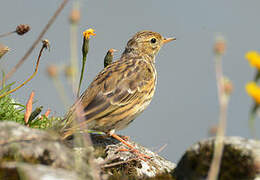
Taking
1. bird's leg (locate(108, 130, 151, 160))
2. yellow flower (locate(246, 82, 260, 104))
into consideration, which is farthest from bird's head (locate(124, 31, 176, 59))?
yellow flower (locate(246, 82, 260, 104))

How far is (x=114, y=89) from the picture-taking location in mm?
8641

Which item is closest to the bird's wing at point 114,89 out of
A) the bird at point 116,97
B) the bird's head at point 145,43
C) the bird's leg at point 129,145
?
the bird at point 116,97

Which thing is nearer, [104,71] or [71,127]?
[71,127]

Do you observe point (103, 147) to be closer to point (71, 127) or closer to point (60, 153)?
point (71, 127)

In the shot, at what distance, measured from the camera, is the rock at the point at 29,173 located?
4.09m

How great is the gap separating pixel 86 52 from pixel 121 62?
7.18 feet

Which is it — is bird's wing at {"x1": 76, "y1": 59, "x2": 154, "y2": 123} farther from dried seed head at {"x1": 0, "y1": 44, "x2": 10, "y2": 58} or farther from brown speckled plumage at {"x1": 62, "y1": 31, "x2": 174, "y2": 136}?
dried seed head at {"x1": 0, "y1": 44, "x2": 10, "y2": 58}

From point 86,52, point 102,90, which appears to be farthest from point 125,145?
point 86,52

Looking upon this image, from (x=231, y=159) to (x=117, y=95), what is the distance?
376 centimetres

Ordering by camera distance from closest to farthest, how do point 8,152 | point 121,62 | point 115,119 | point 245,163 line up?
point 8,152, point 245,163, point 115,119, point 121,62

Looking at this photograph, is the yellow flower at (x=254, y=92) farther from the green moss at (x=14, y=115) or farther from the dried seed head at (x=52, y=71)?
the green moss at (x=14, y=115)

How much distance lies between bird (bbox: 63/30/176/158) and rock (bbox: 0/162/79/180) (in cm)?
277

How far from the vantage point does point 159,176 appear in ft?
20.3

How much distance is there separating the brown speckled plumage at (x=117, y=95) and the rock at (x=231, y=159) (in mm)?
2763
